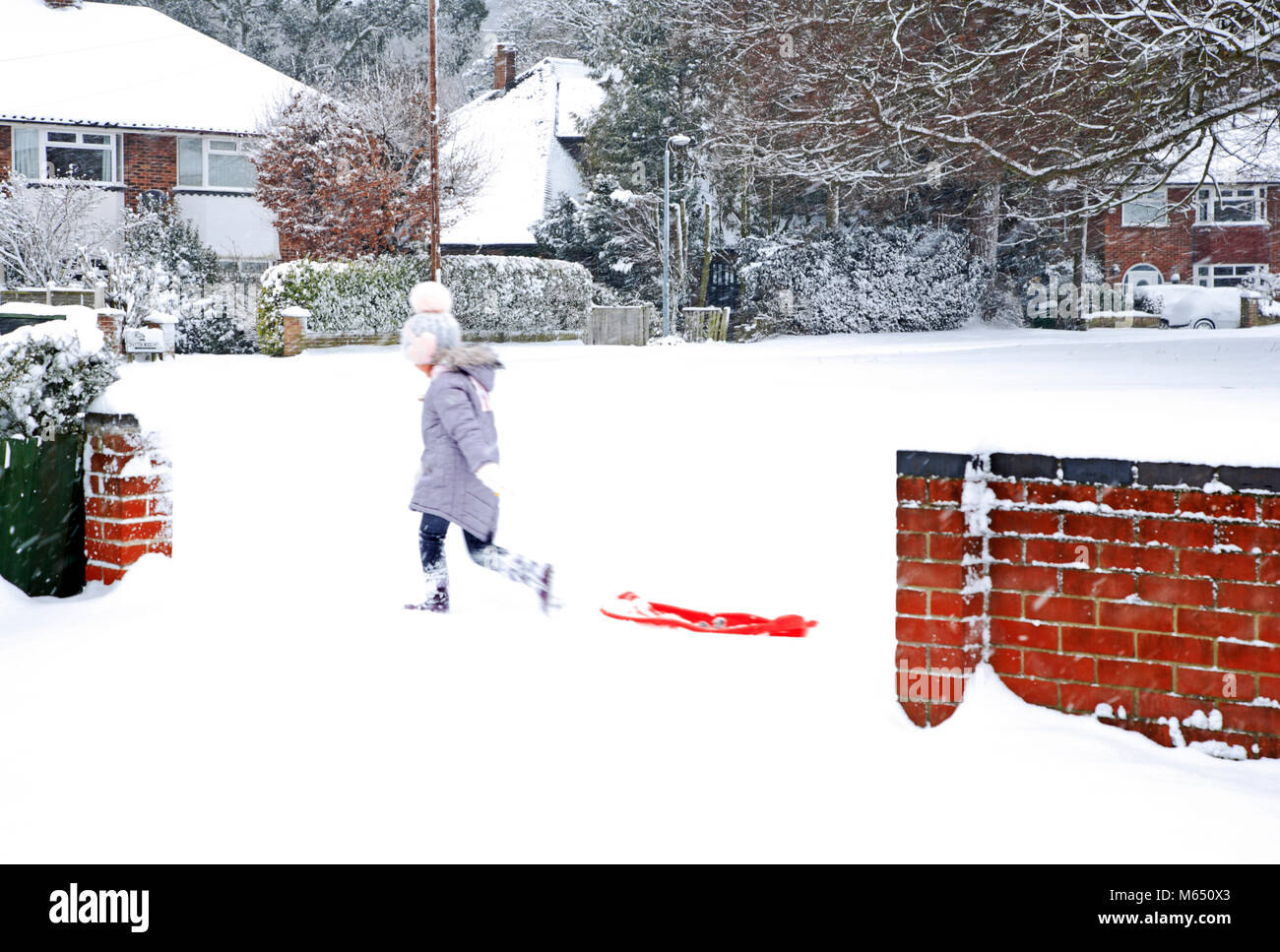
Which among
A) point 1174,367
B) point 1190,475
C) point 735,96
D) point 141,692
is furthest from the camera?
point 735,96

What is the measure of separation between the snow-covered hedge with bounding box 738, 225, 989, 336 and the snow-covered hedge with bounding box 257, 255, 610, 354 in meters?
4.18

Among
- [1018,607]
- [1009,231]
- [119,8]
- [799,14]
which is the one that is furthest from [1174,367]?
[119,8]

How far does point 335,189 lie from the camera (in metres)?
28.2

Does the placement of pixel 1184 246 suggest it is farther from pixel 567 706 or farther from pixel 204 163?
pixel 567 706

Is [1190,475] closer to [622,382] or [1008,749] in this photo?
[1008,749]

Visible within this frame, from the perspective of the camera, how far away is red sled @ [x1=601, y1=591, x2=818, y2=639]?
5.66 metres

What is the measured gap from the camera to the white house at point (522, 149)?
3672cm

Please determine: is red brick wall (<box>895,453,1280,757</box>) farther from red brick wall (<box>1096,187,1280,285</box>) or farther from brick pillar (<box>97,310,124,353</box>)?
→ red brick wall (<box>1096,187,1280,285</box>)

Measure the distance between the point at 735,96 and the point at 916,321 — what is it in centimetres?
791

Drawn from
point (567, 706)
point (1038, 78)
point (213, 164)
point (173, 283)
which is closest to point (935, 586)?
point (567, 706)

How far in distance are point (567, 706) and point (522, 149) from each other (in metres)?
37.0

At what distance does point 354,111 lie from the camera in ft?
99.8

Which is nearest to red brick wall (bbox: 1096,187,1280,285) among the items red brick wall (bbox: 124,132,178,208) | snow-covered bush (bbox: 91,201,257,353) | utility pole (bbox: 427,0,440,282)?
utility pole (bbox: 427,0,440,282)

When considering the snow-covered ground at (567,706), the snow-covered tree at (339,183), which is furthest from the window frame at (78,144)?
the snow-covered ground at (567,706)
